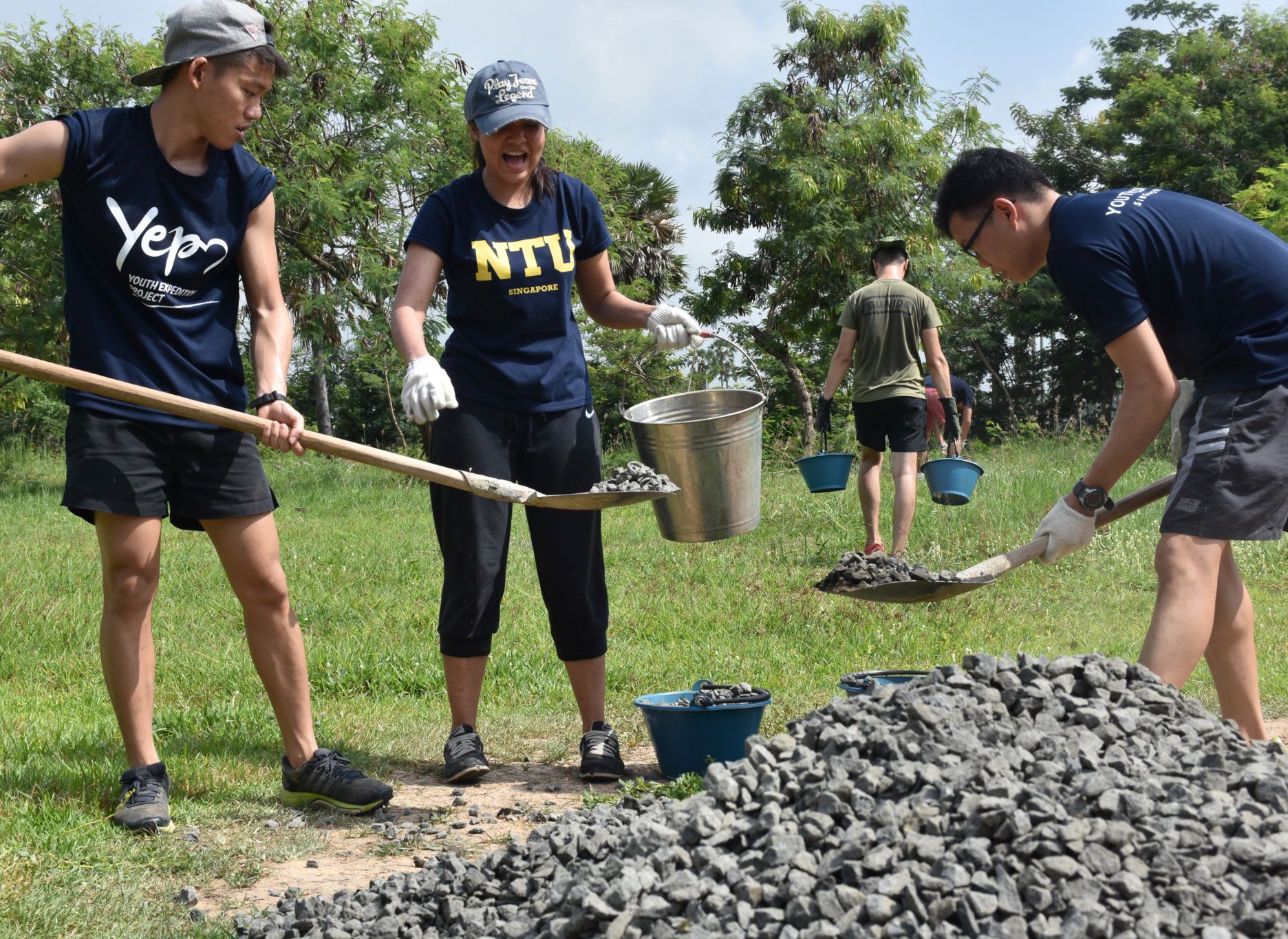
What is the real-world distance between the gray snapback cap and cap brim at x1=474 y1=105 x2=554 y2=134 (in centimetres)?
67

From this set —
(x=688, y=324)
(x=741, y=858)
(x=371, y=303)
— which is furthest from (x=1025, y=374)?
(x=741, y=858)

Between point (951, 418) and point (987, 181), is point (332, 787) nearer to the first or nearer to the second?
point (987, 181)


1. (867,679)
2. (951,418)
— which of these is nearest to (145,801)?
(867,679)

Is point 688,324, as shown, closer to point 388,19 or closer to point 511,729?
point 511,729

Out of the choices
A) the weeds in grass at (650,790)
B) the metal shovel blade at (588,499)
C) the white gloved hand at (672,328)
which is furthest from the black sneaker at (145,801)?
the white gloved hand at (672,328)

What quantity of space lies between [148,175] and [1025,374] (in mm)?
26839

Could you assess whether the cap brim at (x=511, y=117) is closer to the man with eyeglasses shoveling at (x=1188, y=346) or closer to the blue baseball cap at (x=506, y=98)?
the blue baseball cap at (x=506, y=98)

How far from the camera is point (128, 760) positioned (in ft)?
10.3

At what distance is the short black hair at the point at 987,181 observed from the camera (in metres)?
2.88

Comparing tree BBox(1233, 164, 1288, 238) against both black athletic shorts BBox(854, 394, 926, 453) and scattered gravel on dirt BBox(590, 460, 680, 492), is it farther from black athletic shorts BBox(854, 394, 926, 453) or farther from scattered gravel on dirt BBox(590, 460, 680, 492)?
scattered gravel on dirt BBox(590, 460, 680, 492)

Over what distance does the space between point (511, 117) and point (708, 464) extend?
1.22 meters

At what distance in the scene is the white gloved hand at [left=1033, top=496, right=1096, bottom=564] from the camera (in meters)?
3.03

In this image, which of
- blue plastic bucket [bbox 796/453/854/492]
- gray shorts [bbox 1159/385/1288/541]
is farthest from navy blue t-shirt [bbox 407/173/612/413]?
blue plastic bucket [bbox 796/453/854/492]

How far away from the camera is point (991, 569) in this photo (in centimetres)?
314
